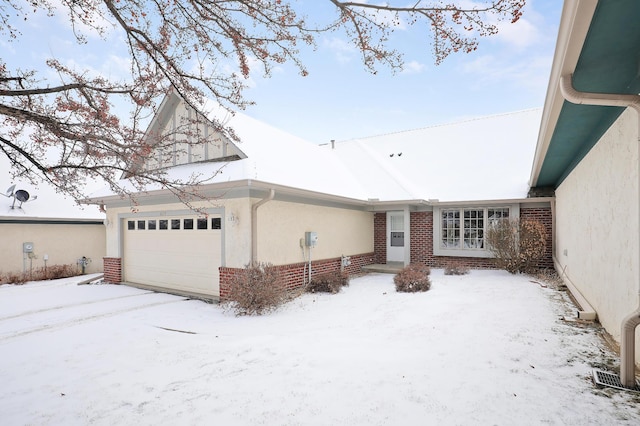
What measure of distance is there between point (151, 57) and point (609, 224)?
23.2ft

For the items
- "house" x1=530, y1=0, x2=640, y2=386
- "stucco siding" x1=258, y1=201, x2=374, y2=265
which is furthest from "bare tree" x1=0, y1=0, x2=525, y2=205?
"stucco siding" x1=258, y1=201, x2=374, y2=265

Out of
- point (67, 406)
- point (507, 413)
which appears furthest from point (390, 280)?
point (67, 406)

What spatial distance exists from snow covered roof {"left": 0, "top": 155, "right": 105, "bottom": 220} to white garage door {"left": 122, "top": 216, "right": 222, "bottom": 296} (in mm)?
3922

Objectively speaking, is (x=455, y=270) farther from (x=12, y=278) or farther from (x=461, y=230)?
(x=12, y=278)

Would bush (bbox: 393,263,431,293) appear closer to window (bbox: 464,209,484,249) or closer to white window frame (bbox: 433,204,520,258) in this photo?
white window frame (bbox: 433,204,520,258)

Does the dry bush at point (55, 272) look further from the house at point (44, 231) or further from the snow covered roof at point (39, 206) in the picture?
the snow covered roof at point (39, 206)

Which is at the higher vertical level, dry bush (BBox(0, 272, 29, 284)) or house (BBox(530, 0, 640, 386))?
house (BBox(530, 0, 640, 386))

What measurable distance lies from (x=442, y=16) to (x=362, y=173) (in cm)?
1126

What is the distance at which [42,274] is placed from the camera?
1398cm

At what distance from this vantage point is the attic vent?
3594 mm

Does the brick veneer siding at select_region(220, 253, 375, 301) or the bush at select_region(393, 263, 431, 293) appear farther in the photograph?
the bush at select_region(393, 263, 431, 293)

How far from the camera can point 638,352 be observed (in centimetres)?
418

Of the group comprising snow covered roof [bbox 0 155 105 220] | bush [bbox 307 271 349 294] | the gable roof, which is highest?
the gable roof

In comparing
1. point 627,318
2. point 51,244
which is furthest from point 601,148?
point 51,244
